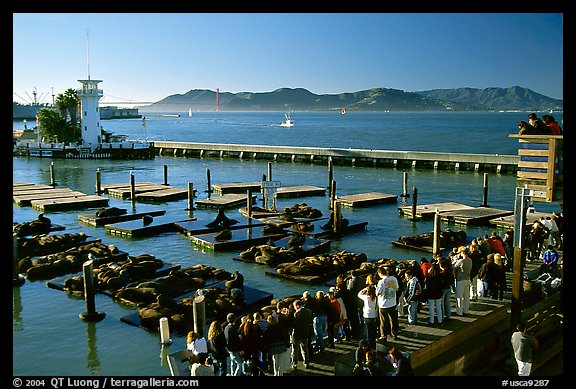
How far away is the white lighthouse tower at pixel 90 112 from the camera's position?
6297 centimetres

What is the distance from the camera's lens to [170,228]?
86.3 ft

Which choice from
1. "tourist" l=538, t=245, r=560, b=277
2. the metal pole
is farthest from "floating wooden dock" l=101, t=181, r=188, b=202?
the metal pole

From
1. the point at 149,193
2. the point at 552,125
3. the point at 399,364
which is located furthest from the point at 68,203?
the point at 399,364

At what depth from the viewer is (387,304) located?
1000 cm

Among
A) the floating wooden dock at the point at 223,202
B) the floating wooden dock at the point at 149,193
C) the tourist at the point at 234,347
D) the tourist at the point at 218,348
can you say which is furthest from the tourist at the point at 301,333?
the floating wooden dock at the point at 149,193

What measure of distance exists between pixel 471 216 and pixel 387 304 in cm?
1906

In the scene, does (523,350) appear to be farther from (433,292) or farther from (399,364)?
(399,364)

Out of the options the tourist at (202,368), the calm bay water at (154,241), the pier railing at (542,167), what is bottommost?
the calm bay water at (154,241)

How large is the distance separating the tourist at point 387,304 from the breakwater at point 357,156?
133 ft

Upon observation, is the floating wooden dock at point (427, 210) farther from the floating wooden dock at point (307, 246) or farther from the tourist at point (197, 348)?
the tourist at point (197, 348)
